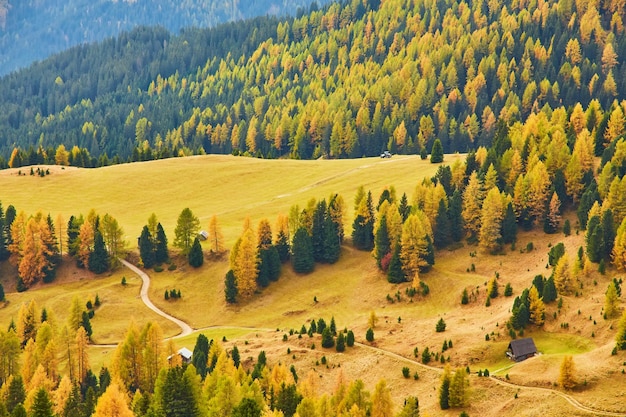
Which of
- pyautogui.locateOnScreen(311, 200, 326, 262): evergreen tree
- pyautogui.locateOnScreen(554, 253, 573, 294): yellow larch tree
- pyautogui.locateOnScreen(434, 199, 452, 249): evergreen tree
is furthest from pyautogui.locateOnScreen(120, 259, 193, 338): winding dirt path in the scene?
pyautogui.locateOnScreen(554, 253, 573, 294): yellow larch tree

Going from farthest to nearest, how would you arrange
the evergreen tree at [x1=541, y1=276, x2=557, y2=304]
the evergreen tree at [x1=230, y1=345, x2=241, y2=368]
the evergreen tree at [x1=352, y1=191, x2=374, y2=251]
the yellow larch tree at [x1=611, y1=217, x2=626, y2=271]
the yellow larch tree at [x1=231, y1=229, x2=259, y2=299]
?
the evergreen tree at [x1=352, y1=191, x2=374, y2=251]
the yellow larch tree at [x1=231, y1=229, x2=259, y2=299]
the yellow larch tree at [x1=611, y1=217, x2=626, y2=271]
the evergreen tree at [x1=541, y1=276, x2=557, y2=304]
the evergreen tree at [x1=230, y1=345, x2=241, y2=368]

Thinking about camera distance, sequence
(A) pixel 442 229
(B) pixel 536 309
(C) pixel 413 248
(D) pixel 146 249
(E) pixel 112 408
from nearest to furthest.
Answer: (E) pixel 112 408 < (B) pixel 536 309 < (C) pixel 413 248 < (A) pixel 442 229 < (D) pixel 146 249

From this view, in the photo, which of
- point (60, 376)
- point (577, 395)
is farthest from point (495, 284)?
point (60, 376)

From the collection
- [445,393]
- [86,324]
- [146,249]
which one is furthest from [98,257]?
[445,393]

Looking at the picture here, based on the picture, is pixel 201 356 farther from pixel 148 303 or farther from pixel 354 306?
pixel 148 303

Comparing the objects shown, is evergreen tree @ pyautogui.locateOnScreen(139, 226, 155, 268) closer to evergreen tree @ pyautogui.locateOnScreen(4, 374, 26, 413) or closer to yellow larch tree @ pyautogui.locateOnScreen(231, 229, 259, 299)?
yellow larch tree @ pyautogui.locateOnScreen(231, 229, 259, 299)

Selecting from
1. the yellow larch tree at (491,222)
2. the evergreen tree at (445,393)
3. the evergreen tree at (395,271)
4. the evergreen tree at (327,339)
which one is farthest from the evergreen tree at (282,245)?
the evergreen tree at (445,393)
